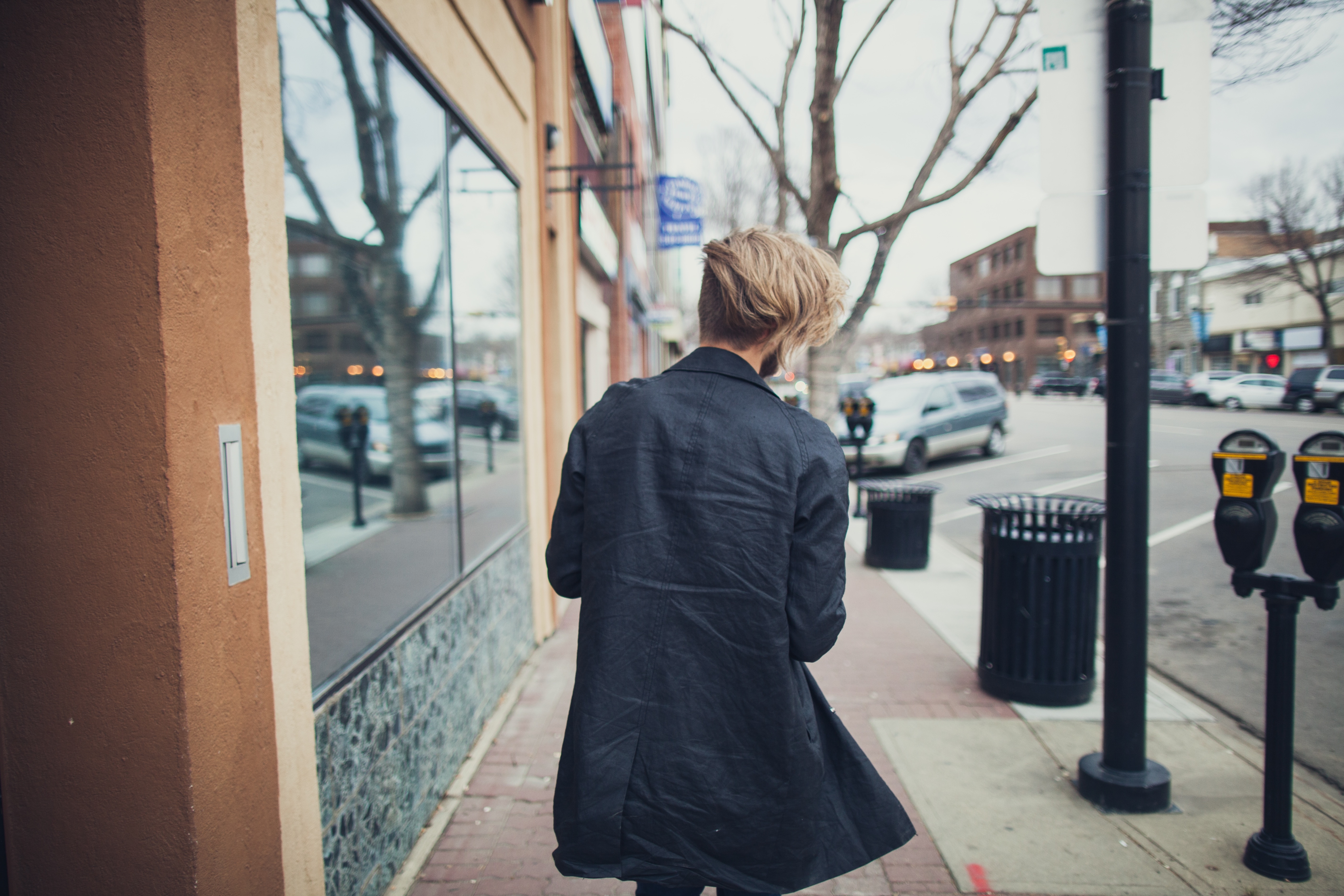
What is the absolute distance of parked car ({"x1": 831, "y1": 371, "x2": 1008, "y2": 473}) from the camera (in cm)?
1384

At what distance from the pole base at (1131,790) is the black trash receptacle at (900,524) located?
4.05 meters

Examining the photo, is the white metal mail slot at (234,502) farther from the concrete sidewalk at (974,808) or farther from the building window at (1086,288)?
the building window at (1086,288)

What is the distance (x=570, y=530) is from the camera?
66.4 inches

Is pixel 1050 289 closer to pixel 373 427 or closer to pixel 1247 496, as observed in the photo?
pixel 373 427

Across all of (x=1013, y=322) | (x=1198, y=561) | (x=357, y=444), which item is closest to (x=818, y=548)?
(x=357, y=444)

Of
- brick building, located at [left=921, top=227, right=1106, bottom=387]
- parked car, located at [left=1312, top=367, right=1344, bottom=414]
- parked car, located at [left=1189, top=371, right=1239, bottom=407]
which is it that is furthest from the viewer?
brick building, located at [left=921, top=227, right=1106, bottom=387]

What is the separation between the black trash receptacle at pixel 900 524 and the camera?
7.19 metres

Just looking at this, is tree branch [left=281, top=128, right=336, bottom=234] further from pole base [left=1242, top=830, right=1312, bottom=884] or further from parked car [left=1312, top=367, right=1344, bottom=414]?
parked car [left=1312, top=367, right=1344, bottom=414]

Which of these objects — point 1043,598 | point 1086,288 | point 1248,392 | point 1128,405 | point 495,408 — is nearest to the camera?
point 1128,405

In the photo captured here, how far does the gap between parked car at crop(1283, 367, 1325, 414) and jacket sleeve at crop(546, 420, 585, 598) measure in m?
19.7

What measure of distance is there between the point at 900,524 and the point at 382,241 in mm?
5059

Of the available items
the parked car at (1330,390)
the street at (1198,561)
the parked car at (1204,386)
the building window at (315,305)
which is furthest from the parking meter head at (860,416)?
the parked car at (1204,386)

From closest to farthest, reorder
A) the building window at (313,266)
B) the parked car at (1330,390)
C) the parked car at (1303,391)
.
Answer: the building window at (313,266) → the parked car at (1330,390) → the parked car at (1303,391)

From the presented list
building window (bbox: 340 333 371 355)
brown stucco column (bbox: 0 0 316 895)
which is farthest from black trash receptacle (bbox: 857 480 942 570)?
brown stucco column (bbox: 0 0 316 895)
